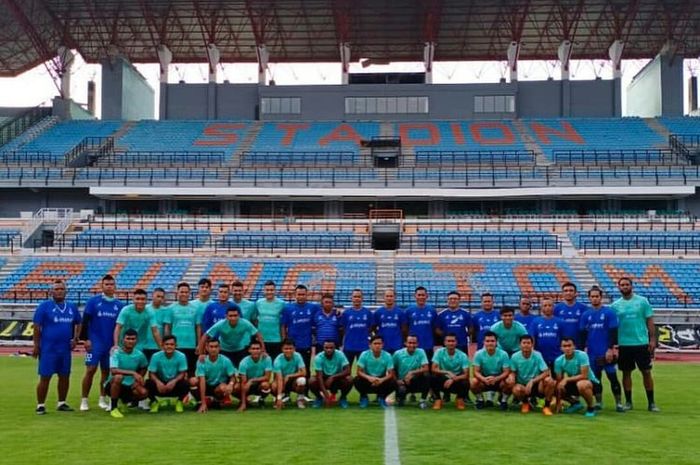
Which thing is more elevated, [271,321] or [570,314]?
[570,314]

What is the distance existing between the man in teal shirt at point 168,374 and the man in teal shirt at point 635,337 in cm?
671

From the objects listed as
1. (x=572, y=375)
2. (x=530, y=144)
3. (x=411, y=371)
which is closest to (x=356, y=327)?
(x=411, y=371)

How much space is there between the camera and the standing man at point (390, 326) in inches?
537

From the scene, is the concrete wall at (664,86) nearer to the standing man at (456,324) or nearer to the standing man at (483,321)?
the standing man at (483,321)

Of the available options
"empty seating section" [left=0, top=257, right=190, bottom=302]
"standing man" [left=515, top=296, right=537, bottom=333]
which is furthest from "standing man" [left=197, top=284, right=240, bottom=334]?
"empty seating section" [left=0, top=257, right=190, bottom=302]

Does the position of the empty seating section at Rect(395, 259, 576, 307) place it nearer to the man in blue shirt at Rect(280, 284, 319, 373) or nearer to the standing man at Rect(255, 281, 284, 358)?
the man in blue shirt at Rect(280, 284, 319, 373)

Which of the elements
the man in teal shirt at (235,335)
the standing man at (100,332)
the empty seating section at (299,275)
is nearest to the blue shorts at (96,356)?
the standing man at (100,332)

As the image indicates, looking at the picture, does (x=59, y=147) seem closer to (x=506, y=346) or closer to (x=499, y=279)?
(x=499, y=279)

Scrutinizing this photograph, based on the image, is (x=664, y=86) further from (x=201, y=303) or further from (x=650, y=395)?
(x=201, y=303)

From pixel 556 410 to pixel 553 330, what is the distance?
134cm

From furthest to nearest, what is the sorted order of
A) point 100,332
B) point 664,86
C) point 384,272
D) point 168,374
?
point 664,86 → point 384,272 → point 100,332 → point 168,374

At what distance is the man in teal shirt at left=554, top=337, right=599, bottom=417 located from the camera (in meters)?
11.9

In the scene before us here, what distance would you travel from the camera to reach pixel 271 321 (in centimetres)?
1353

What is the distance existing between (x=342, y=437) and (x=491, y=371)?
384 centimetres
